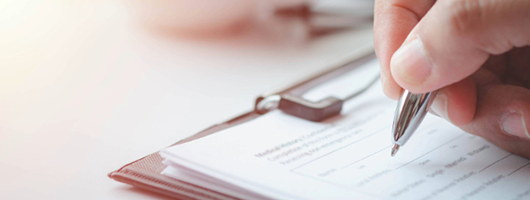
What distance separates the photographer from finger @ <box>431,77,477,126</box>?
46cm

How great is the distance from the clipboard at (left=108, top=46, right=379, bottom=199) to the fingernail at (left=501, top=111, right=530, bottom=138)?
0.60 feet

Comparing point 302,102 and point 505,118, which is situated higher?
point 302,102

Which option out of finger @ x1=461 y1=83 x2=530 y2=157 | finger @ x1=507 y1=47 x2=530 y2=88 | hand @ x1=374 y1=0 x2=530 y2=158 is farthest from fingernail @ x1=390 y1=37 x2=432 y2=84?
finger @ x1=507 y1=47 x2=530 y2=88

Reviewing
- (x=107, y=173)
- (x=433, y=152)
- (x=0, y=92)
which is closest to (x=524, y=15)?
(x=433, y=152)

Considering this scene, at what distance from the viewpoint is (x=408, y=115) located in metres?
0.42

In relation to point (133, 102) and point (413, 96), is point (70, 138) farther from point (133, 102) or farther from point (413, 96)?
point (413, 96)

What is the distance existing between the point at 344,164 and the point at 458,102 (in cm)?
15

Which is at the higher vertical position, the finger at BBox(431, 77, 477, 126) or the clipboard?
the clipboard

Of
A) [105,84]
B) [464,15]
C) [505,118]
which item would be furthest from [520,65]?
[105,84]

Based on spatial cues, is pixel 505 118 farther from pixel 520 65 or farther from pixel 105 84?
pixel 105 84

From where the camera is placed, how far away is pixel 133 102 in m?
0.64

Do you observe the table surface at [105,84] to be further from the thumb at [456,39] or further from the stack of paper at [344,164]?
the thumb at [456,39]

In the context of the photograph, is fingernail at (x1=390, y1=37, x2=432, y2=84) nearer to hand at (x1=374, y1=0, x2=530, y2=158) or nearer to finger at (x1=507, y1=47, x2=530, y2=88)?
hand at (x1=374, y1=0, x2=530, y2=158)

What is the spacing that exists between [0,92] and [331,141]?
1.61ft
